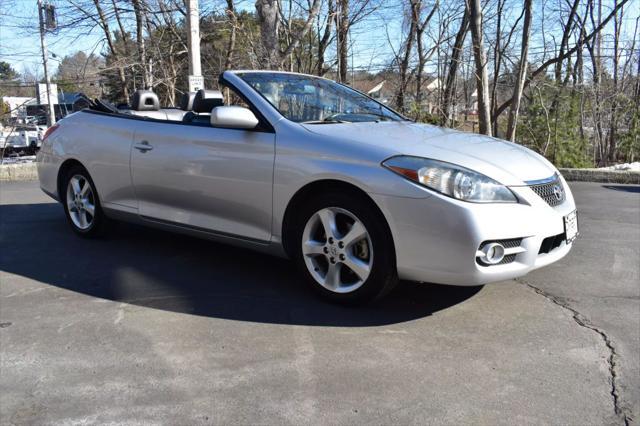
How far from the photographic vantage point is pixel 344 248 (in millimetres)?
3582

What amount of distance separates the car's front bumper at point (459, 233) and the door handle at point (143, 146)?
85.2 inches

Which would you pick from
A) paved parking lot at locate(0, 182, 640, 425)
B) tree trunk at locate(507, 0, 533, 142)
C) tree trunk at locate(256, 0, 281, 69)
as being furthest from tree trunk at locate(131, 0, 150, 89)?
paved parking lot at locate(0, 182, 640, 425)

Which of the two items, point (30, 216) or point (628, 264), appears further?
point (30, 216)

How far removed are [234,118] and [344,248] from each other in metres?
1.18

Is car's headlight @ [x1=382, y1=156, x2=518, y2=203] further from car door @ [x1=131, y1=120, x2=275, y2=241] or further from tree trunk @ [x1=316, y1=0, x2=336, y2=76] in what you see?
tree trunk @ [x1=316, y1=0, x2=336, y2=76]

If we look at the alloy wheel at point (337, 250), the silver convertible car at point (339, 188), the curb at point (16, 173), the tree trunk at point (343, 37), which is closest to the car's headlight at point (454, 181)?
the silver convertible car at point (339, 188)

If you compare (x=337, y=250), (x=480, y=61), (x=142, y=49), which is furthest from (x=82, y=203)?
(x=142, y=49)

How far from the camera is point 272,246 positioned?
156 inches

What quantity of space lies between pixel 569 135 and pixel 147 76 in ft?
33.3

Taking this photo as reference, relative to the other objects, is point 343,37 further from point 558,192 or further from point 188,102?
point 558,192

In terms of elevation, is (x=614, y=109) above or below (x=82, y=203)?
above

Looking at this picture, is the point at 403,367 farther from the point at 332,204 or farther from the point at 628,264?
the point at 628,264

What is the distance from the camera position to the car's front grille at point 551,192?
352 centimetres

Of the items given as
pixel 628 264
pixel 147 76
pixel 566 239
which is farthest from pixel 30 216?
pixel 147 76
